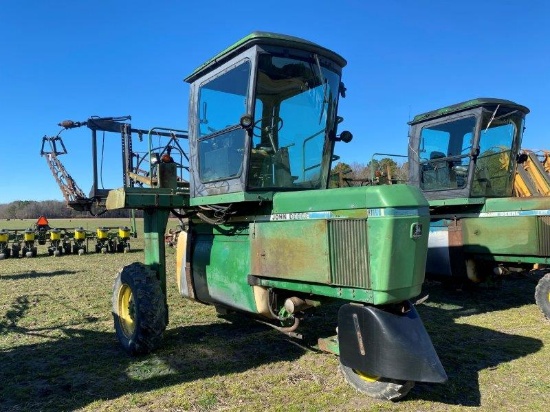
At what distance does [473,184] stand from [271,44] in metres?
4.70

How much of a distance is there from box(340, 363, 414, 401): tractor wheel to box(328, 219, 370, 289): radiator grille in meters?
0.89

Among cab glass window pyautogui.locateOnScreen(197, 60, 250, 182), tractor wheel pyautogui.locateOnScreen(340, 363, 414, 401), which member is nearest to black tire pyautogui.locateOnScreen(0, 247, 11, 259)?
cab glass window pyautogui.locateOnScreen(197, 60, 250, 182)

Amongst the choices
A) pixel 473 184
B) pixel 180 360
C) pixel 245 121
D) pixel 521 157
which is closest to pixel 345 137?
pixel 245 121

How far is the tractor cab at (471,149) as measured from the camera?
746 cm

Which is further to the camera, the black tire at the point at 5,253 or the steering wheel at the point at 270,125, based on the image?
the black tire at the point at 5,253

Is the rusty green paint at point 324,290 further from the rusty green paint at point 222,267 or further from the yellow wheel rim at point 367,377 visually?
the yellow wheel rim at point 367,377

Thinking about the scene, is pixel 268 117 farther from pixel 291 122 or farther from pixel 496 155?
pixel 496 155

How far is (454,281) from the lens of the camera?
7953mm

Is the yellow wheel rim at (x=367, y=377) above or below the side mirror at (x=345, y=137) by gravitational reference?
below

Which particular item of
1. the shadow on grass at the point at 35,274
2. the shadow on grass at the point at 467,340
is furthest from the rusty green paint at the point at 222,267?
the shadow on grass at the point at 35,274

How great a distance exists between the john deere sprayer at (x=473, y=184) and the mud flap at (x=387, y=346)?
411 cm

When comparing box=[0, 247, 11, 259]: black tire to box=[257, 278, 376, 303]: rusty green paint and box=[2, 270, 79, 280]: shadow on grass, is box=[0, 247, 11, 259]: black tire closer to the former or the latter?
box=[2, 270, 79, 280]: shadow on grass

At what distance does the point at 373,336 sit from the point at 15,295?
778 centimetres

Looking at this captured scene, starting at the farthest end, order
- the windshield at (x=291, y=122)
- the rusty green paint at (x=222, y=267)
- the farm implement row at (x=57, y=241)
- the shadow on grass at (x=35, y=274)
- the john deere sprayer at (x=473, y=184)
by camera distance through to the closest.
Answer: the farm implement row at (x=57, y=241) → the shadow on grass at (x=35, y=274) → the john deere sprayer at (x=473, y=184) → the rusty green paint at (x=222, y=267) → the windshield at (x=291, y=122)
